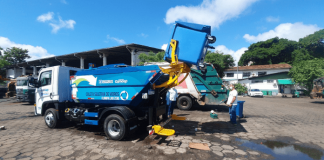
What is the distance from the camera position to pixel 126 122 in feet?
14.0

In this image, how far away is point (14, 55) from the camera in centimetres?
3616

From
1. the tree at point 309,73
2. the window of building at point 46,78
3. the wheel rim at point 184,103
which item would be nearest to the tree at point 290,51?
the tree at point 309,73

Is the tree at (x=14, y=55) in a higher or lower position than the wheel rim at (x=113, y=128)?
higher

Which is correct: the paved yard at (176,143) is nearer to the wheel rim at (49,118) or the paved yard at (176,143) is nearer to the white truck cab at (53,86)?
the wheel rim at (49,118)

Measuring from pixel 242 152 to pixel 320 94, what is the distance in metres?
16.0

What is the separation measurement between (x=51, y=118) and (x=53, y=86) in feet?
4.05

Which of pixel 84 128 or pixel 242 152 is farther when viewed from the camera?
pixel 84 128

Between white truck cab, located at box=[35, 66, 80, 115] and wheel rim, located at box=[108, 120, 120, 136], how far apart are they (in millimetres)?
2382

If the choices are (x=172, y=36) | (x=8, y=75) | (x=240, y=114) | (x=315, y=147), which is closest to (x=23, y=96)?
(x=172, y=36)

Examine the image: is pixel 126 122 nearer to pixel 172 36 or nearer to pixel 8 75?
pixel 172 36

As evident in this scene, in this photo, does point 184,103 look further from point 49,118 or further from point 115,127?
point 49,118

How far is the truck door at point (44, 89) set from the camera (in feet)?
18.8

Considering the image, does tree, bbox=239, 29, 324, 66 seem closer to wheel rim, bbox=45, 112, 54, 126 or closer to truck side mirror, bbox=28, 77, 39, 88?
wheel rim, bbox=45, 112, 54, 126

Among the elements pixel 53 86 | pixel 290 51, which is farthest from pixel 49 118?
pixel 290 51
